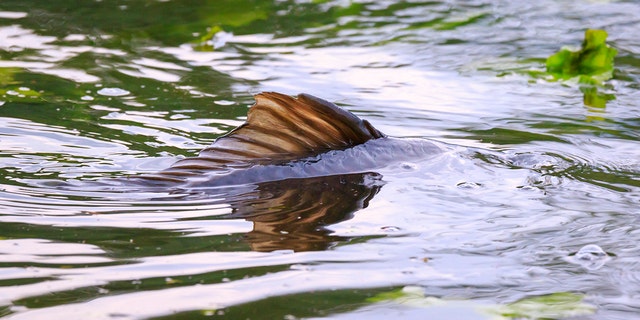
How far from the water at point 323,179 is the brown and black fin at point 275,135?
0.16 meters

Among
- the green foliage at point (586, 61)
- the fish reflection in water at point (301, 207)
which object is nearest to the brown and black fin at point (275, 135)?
the fish reflection in water at point (301, 207)

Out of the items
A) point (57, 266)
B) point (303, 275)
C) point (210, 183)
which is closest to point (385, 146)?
point (210, 183)

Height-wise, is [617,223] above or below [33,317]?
below

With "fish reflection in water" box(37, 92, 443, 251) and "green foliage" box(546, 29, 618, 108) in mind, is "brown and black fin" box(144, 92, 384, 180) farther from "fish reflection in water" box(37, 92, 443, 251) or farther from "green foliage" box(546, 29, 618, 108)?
"green foliage" box(546, 29, 618, 108)

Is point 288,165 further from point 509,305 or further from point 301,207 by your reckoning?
point 509,305

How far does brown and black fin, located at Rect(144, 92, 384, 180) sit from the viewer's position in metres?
3.62

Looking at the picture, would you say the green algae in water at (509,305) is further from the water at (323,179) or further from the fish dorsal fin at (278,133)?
the fish dorsal fin at (278,133)

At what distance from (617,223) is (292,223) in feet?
3.58

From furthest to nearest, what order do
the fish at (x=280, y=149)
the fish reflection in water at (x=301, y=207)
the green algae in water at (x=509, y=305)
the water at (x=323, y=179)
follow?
the fish at (x=280, y=149) < the fish reflection in water at (x=301, y=207) < the water at (x=323, y=179) < the green algae in water at (x=509, y=305)

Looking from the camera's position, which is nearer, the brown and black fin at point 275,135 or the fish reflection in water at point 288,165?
the fish reflection in water at point 288,165

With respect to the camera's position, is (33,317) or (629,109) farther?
(629,109)

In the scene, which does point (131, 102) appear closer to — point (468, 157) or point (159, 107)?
point (159, 107)

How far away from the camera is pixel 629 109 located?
525cm

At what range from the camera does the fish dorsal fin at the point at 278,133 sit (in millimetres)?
3631
